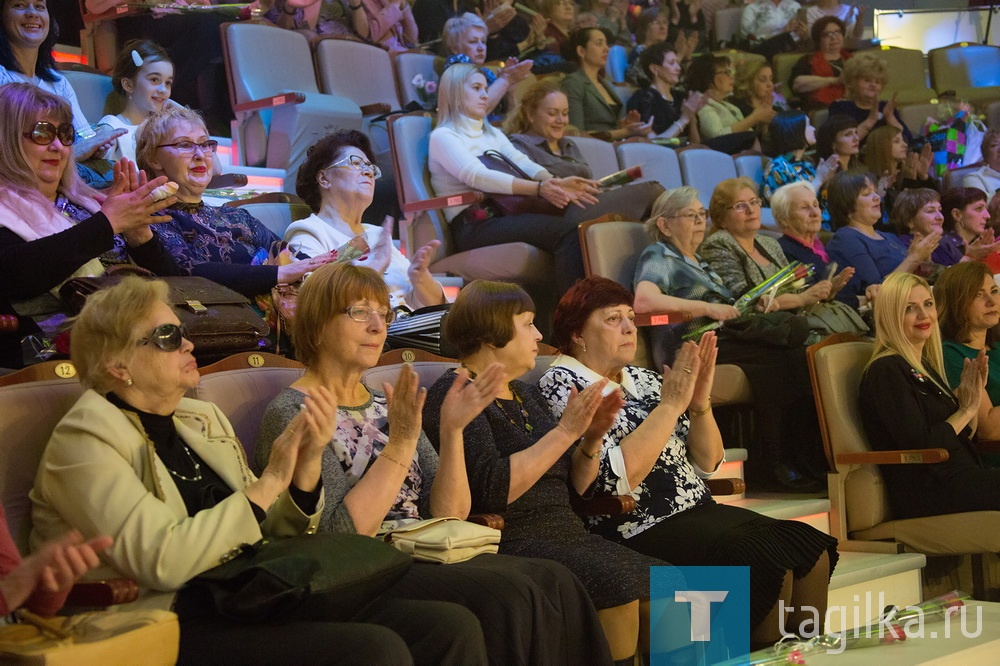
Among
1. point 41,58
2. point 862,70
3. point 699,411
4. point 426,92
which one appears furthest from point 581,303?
point 862,70

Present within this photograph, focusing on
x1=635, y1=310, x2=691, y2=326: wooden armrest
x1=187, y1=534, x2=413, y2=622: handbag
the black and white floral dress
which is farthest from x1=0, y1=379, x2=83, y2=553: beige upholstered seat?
x1=635, y1=310, x2=691, y2=326: wooden armrest

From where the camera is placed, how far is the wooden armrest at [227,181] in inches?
151

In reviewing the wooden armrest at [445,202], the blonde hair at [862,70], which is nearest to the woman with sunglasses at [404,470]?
the wooden armrest at [445,202]

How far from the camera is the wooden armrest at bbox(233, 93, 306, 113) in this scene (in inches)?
168

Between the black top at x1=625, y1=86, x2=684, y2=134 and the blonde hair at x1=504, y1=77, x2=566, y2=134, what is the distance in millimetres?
1641

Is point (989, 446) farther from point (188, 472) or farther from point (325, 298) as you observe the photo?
point (188, 472)

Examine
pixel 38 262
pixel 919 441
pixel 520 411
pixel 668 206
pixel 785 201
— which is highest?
pixel 38 262

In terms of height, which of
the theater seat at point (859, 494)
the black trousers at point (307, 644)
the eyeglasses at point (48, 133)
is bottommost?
the theater seat at point (859, 494)

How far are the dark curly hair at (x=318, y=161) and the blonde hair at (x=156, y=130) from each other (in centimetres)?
61

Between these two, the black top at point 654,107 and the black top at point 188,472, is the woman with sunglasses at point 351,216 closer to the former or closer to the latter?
the black top at point 188,472

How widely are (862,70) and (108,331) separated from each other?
21.2 feet

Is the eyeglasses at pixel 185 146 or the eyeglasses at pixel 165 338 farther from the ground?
the eyeglasses at pixel 185 146

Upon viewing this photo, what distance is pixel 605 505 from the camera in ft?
8.41

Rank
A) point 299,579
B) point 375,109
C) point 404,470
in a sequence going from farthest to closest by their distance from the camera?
point 375,109, point 404,470, point 299,579
